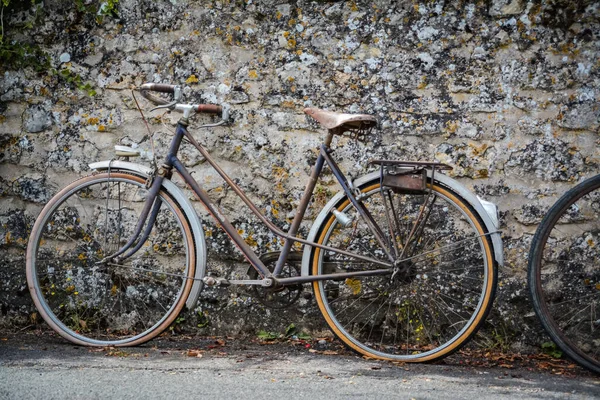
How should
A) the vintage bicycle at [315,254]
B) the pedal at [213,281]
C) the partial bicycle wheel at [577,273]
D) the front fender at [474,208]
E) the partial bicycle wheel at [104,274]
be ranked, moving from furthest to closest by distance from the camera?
the partial bicycle wheel at [104,274] < the partial bicycle wheel at [577,273] < the pedal at [213,281] < the vintage bicycle at [315,254] < the front fender at [474,208]

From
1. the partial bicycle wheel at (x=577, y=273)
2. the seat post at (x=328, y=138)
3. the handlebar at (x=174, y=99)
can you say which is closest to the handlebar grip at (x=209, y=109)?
the handlebar at (x=174, y=99)

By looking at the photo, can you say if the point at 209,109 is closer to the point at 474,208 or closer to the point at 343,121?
the point at 343,121

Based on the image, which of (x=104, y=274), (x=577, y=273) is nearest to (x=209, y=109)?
(x=104, y=274)

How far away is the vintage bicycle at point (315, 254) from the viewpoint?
386 cm

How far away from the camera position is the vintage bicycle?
12.6ft

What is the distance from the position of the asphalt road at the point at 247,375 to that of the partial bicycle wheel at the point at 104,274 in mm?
309

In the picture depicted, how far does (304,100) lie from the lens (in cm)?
446

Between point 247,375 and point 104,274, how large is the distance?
1.49 meters

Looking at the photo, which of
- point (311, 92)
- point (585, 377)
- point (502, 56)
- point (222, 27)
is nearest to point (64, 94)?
point (222, 27)

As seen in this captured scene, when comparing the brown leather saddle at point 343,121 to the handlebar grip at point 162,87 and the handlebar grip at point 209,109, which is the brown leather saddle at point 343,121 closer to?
the handlebar grip at point 209,109

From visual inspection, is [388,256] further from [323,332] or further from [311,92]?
[311,92]

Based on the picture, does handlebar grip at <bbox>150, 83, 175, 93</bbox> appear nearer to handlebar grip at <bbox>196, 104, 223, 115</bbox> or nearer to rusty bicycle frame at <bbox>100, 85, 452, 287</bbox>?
rusty bicycle frame at <bbox>100, 85, 452, 287</bbox>

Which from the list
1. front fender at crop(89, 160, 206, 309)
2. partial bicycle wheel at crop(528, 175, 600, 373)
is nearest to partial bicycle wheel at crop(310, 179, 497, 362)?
partial bicycle wheel at crop(528, 175, 600, 373)

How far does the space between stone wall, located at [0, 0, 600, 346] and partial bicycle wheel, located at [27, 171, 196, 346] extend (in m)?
0.20
